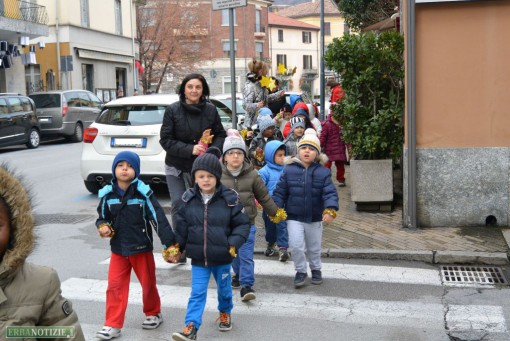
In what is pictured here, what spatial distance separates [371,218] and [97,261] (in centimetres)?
355

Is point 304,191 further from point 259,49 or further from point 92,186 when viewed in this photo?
point 259,49

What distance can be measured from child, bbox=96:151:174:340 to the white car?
17.1 feet

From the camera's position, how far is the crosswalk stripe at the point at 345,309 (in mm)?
5266

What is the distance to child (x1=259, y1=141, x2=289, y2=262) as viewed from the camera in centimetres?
705

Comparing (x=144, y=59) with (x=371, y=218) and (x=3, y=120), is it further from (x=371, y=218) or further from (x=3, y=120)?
(x=371, y=218)

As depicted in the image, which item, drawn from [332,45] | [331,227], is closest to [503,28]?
[332,45]

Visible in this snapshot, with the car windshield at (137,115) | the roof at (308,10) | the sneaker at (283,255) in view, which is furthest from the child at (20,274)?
the roof at (308,10)

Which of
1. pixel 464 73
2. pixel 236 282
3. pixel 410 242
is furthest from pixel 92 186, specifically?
pixel 464 73

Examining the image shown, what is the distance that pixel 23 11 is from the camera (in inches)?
1213

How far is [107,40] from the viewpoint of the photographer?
3988cm

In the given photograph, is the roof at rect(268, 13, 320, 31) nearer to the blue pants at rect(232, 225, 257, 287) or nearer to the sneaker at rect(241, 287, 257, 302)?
the blue pants at rect(232, 225, 257, 287)

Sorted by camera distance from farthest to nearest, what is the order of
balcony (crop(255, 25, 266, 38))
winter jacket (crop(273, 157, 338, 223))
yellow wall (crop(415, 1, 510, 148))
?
balcony (crop(255, 25, 266, 38))
yellow wall (crop(415, 1, 510, 148))
winter jacket (crop(273, 157, 338, 223))

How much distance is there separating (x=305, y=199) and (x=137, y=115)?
5.07m

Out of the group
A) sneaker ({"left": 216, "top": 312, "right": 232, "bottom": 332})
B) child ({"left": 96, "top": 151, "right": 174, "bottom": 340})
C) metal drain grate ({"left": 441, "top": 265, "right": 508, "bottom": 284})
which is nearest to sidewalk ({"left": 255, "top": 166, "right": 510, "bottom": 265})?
metal drain grate ({"left": 441, "top": 265, "right": 508, "bottom": 284})
